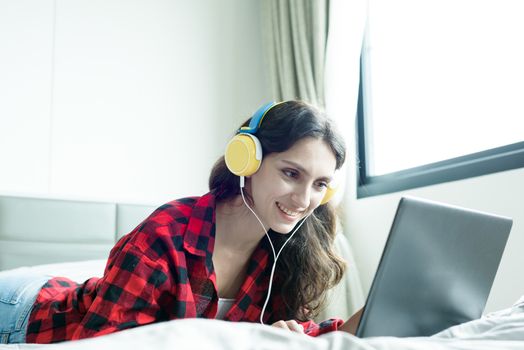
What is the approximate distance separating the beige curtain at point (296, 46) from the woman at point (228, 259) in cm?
123

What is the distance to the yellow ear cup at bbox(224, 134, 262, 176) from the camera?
1226 mm

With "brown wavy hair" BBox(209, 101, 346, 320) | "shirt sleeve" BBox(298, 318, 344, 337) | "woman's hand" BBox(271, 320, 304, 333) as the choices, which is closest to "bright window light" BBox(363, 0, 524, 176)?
"brown wavy hair" BBox(209, 101, 346, 320)

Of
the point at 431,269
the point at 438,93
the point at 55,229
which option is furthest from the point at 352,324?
the point at 438,93

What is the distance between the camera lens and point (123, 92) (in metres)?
2.59

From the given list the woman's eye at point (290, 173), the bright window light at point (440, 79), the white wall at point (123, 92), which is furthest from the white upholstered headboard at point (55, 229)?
the bright window light at point (440, 79)

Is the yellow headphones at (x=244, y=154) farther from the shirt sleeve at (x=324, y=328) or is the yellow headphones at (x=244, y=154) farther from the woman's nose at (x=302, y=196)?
the shirt sleeve at (x=324, y=328)

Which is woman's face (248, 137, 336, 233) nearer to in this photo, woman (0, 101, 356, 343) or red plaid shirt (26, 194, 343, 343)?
woman (0, 101, 356, 343)

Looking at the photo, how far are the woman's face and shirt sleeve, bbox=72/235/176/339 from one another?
11.5 inches

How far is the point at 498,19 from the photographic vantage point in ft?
6.69

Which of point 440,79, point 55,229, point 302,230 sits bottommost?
point 55,229

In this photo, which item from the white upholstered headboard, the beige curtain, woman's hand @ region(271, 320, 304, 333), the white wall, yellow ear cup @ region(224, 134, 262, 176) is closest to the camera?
woman's hand @ region(271, 320, 304, 333)

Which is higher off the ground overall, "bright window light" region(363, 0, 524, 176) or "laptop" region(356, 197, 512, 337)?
"bright window light" region(363, 0, 524, 176)

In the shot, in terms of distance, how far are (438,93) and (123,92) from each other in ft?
4.74

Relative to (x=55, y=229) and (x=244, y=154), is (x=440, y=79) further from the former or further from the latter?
(x=55, y=229)
